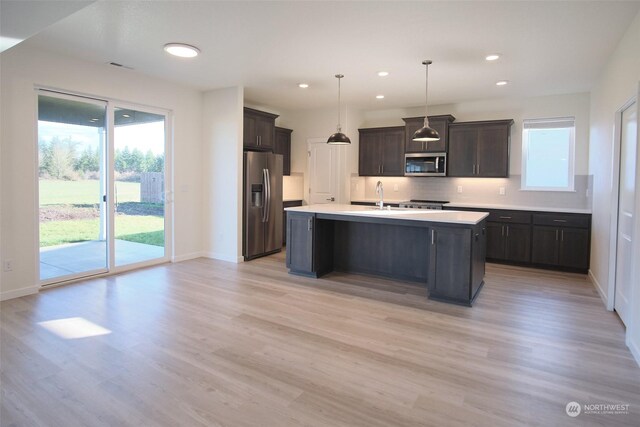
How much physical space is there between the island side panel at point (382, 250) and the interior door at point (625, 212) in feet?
6.18

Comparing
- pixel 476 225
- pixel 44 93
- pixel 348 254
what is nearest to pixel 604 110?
pixel 476 225

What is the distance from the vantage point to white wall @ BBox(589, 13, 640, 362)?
3.09 m

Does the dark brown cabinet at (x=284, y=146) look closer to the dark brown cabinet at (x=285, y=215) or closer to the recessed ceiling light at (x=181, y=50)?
the dark brown cabinet at (x=285, y=215)

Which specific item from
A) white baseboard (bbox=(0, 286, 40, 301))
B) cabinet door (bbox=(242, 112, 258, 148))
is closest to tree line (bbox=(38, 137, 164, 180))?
white baseboard (bbox=(0, 286, 40, 301))

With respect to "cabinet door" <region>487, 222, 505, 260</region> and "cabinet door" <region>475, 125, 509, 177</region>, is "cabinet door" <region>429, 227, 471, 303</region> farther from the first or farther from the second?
"cabinet door" <region>475, 125, 509, 177</region>

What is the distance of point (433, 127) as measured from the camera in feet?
21.3

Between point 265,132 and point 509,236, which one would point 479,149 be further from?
point 265,132

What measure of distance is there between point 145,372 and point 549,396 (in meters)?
2.59

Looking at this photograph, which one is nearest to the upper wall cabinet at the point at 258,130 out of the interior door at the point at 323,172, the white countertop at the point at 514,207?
the interior door at the point at 323,172

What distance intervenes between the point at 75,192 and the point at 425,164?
17.7 feet

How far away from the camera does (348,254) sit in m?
5.17

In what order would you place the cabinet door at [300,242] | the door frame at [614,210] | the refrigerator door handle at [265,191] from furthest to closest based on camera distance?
the refrigerator door handle at [265,191] < the cabinet door at [300,242] < the door frame at [614,210]

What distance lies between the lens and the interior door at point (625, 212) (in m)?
3.25

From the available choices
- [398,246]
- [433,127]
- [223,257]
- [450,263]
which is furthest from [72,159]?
[433,127]
